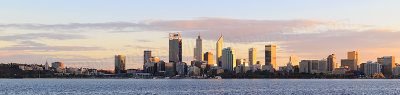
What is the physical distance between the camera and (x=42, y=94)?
14312 centimetres

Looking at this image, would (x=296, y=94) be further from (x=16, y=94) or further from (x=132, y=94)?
(x=16, y=94)

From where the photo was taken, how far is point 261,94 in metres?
146

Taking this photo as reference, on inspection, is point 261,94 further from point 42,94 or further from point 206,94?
point 42,94

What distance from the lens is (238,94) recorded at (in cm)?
14325

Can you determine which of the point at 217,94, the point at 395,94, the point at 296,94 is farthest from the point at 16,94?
the point at 395,94

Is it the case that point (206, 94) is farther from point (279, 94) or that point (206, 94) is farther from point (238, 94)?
point (279, 94)

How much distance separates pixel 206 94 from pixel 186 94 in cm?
630

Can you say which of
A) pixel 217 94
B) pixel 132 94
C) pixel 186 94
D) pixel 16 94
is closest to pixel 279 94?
pixel 217 94

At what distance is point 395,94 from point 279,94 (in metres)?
36.3

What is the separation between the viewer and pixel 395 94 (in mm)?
145750

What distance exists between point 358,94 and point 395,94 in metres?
11.5

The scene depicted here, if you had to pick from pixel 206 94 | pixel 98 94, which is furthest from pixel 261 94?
pixel 98 94

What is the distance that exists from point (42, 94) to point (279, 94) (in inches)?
2884

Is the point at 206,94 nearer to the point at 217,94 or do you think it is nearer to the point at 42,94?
the point at 217,94
